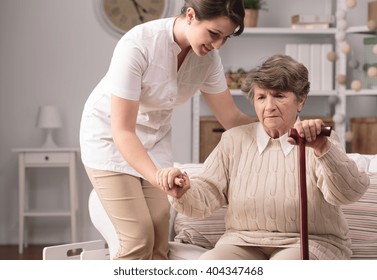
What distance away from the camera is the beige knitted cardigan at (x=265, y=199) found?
1545mm

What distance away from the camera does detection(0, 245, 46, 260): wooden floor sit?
A: 394 centimetres

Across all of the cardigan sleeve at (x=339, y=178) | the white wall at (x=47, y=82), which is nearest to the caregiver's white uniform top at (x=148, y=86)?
the cardigan sleeve at (x=339, y=178)

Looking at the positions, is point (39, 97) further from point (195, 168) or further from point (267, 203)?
point (267, 203)

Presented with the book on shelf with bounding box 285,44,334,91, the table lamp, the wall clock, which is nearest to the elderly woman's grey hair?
the book on shelf with bounding box 285,44,334,91

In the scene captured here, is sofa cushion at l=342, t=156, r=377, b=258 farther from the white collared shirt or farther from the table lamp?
the table lamp

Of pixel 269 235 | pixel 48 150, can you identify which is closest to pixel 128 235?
pixel 269 235

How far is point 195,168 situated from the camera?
6.69 feet

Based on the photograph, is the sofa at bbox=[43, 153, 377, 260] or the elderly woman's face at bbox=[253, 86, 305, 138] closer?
the elderly woman's face at bbox=[253, 86, 305, 138]

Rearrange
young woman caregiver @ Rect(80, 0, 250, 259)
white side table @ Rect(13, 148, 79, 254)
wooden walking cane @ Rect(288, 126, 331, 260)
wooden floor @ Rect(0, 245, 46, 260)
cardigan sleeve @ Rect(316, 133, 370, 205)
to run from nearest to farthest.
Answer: wooden walking cane @ Rect(288, 126, 331, 260) < cardigan sleeve @ Rect(316, 133, 370, 205) < young woman caregiver @ Rect(80, 0, 250, 259) < wooden floor @ Rect(0, 245, 46, 260) < white side table @ Rect(13, 148, 79, 254)

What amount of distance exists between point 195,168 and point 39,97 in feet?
8.65

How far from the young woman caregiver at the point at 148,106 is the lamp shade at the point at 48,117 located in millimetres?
2525

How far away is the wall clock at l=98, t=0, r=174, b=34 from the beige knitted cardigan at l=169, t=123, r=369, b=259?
9.54 feet

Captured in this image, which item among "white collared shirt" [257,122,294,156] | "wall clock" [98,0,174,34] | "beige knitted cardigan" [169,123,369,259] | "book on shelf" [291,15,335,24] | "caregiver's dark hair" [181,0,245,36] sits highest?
"wall clock" [98,0,174,34]
